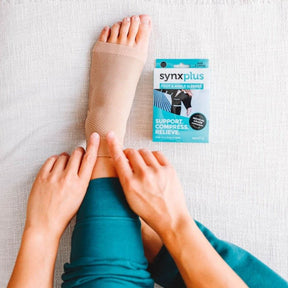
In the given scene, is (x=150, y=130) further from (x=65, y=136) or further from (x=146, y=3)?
(x=146, y=3)

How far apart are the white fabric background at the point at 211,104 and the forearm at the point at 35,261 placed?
13 centimetres

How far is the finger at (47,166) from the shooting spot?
1.00 metres

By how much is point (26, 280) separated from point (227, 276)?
1.46 ft

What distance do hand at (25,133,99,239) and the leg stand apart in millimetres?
25

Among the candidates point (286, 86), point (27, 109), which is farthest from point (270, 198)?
point (27, 109)

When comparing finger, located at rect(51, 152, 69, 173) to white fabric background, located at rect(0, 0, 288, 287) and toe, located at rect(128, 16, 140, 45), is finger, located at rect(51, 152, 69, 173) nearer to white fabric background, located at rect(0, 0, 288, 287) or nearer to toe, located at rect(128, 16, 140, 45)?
white fabric background, located at rect(0, 0, 288, 287)

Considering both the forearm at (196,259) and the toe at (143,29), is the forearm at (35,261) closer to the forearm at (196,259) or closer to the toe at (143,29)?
the forearm at (196,259)

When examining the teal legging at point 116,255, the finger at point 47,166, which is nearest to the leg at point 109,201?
the teal legging at point 116,255

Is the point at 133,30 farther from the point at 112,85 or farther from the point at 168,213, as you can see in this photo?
the point at 168,213

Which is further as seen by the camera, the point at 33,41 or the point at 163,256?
the point at 33,41

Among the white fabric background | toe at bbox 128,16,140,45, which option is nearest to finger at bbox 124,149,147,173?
the white fabric background

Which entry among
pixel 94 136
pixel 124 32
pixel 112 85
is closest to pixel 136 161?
pixel 94 136

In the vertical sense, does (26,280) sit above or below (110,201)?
below

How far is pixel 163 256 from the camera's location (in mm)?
920
